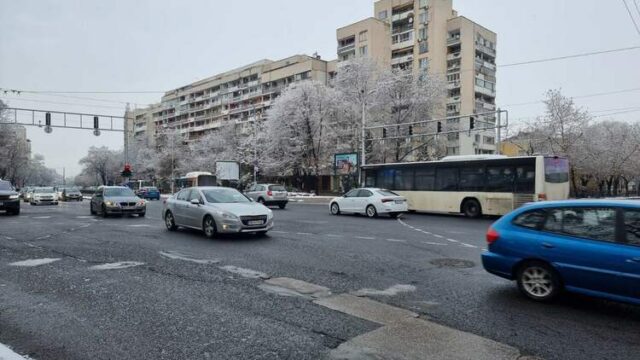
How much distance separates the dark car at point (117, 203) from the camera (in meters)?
19.3

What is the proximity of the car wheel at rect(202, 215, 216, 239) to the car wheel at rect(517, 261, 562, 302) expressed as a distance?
8235 mm

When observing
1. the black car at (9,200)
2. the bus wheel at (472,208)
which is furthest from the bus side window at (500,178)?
the black car at (9,200)

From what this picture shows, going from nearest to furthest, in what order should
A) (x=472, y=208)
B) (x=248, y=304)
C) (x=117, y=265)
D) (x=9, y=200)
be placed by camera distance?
(x=248, y=304)
(x=117, y=265)
(x=472, y=208)
(x=9, y=200)

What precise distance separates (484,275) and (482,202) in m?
13.3

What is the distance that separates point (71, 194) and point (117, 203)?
28158mm

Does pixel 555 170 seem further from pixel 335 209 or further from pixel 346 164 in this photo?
pixel 346 164

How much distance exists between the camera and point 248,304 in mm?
5633

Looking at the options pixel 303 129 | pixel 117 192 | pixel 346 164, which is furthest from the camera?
pixel 303 129

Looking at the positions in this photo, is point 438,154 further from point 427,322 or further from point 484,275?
point 427,322

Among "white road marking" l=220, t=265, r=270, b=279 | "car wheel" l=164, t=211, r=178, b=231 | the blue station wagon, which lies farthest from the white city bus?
"white road marking" l=220, t=265, r=270, b=279

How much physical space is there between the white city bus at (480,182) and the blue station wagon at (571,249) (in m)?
13.3

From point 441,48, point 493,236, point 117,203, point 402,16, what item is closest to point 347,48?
point 402,16

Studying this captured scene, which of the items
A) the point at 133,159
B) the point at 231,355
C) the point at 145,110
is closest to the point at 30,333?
the point at 231,355

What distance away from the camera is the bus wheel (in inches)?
791
